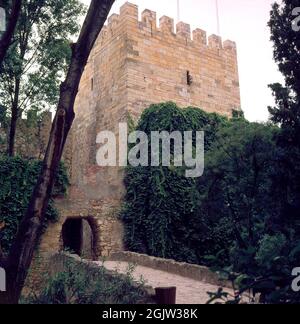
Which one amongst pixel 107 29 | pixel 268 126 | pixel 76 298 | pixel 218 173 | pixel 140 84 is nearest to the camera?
pixel 76 298

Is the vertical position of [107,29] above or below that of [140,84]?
above

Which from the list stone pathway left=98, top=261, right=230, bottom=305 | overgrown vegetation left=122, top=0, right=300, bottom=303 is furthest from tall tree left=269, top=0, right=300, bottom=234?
stone pathway left=98, top=261, right=230, bottom=305

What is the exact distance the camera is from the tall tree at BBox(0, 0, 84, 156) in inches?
496

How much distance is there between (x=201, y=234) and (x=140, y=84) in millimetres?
6310

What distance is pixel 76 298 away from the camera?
5.39m

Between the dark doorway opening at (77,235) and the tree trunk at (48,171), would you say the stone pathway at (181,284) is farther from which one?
the dark doorway opening at (77,235)

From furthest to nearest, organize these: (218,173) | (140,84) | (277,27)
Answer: (140,84), (218,173), (277,27)

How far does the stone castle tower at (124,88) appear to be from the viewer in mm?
12445

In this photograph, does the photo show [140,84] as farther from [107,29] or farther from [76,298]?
[76,298]

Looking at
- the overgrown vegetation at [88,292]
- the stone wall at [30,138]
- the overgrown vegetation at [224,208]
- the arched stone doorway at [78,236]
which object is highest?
the stone wall at [30,138]

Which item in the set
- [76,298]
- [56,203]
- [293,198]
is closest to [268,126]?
[293,198]

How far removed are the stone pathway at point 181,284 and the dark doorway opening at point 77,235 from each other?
5.82 m

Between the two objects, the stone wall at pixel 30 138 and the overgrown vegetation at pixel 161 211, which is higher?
the stone wall at pixel 30 138

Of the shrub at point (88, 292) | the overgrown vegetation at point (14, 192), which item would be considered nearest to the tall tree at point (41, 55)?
the overgrown vegetation at point (14, 192)
